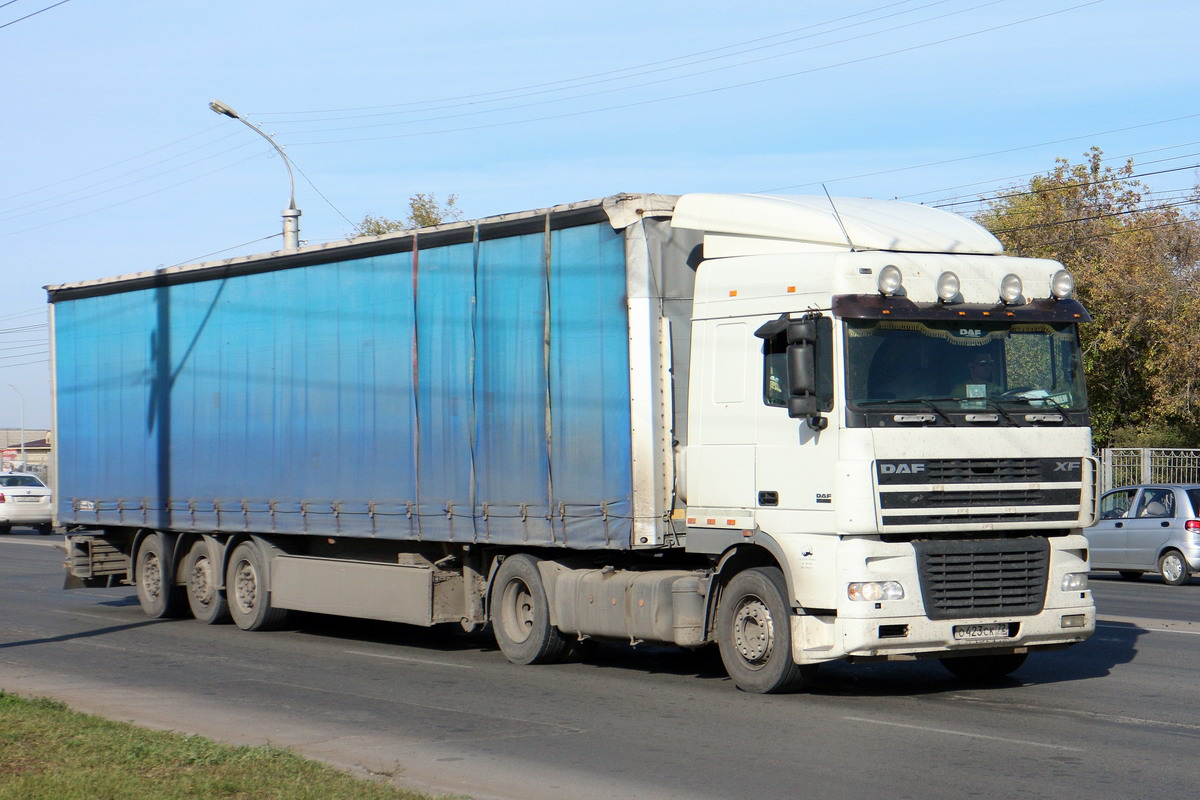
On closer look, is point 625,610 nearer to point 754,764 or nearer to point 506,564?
point 506,564

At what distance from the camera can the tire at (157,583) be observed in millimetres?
17719

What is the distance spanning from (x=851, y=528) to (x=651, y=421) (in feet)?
7.15

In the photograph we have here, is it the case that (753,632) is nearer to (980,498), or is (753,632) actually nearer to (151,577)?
(980,498)

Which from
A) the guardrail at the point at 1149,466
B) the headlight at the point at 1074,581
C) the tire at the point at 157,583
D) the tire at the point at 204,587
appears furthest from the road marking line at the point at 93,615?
the guardrail at the point at 1149,466

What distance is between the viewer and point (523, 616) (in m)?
13.1

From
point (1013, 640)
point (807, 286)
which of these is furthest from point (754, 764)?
point (807, 286)

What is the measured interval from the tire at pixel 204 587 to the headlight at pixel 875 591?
30.4 feet

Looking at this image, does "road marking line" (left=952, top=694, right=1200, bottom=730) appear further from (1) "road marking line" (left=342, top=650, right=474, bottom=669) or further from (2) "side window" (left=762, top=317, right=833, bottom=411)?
(1) "road marking line" (left=342, top=650, right=474, bottom=669)

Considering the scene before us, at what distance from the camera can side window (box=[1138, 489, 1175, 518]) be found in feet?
73.1

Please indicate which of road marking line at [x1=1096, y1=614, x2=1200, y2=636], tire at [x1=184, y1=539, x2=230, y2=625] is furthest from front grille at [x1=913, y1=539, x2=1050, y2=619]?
tire at [x1=184, y1=539, x2=230, y2=625]

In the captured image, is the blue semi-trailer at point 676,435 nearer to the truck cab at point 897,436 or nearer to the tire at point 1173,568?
the truck cab at point 897,436

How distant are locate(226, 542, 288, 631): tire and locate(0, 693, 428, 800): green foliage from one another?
22.2 feet

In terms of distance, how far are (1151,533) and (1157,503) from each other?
52cm

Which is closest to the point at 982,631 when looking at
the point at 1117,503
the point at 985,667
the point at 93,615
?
the point at 985,667
